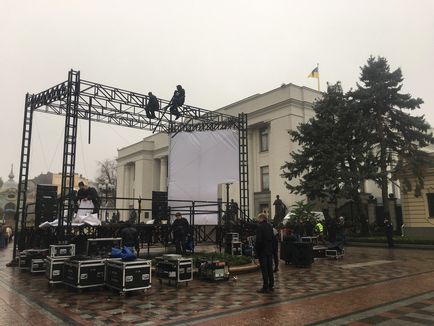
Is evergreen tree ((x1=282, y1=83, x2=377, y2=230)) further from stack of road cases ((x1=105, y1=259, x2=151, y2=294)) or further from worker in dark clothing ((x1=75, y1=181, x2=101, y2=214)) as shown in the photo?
stack of road cases ((x1=105, y1=259, x2=151, y2=294))

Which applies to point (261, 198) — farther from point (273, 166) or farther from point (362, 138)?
point (362, 138)

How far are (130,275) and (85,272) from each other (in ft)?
4.43

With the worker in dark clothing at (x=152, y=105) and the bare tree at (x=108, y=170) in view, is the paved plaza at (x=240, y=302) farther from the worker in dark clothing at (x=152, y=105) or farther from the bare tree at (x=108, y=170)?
the bare tree at (x=108, y=170)

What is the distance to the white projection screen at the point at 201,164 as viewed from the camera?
72.0 ft

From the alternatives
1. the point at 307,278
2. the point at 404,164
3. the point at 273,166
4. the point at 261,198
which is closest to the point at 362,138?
the point at 404,164

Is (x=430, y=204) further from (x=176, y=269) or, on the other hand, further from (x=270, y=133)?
(x=176, y=269)

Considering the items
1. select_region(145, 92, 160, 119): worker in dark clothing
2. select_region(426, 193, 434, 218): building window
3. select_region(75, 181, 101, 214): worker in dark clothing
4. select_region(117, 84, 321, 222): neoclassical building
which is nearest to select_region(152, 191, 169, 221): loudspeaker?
select_region(75, 181, 101, 214): worker in dark clothing

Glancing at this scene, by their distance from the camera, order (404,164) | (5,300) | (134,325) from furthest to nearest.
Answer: (404,164) < (5,300) < (134,325)

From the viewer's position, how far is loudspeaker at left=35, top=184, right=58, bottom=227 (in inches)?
607

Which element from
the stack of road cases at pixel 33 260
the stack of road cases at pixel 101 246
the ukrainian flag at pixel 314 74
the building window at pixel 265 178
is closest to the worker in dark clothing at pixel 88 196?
the stack of road cases at pixel 101 246

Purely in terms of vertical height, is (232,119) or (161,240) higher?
(232,119)

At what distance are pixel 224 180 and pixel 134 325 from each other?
15.8 m

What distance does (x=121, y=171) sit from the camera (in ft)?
224

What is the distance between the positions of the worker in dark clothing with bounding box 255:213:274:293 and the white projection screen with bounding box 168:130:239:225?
12390 millimetres
